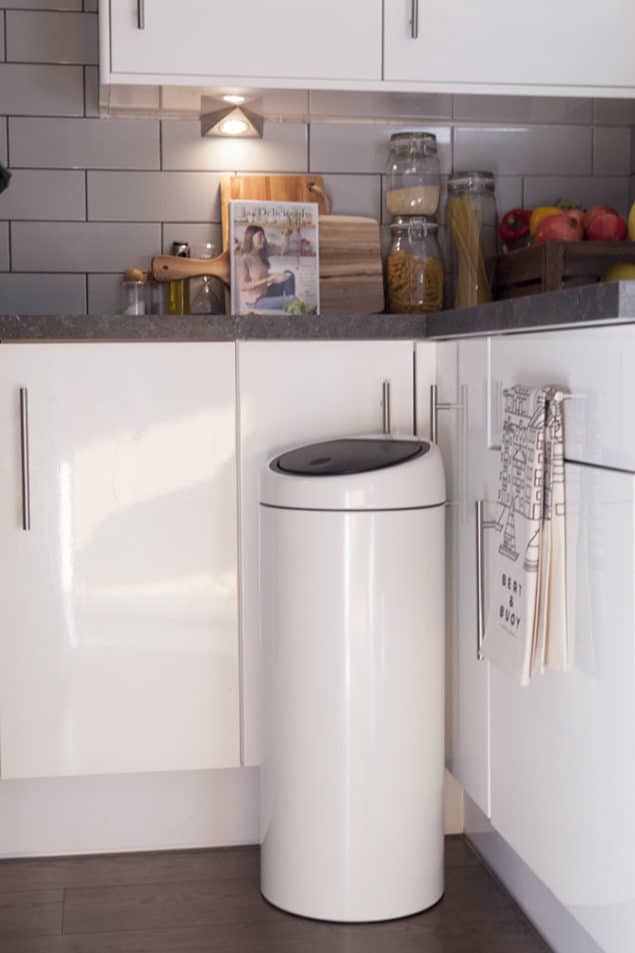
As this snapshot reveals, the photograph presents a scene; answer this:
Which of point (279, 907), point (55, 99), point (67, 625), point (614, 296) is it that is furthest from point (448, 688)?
point (55, 99)

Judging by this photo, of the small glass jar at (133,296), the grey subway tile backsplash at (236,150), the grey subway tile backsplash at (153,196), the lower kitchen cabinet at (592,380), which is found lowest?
the lower kitchen cabinet at (592,380)

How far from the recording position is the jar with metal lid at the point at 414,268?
272 cm

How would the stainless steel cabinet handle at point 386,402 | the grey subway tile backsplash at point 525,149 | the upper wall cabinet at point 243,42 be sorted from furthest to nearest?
the grey subway tile backsplash at point 525,149, the upper wall cabinet at point 243,42, the stainless steel cabinet handle at point 386,402

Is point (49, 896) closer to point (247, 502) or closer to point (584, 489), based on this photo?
point (247, 502)

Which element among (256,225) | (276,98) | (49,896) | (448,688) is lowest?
(49,896)

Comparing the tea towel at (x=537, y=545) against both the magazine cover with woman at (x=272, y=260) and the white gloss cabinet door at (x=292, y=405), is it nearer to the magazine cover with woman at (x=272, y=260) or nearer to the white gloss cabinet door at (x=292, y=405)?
the white gloss cabinet door at (x=292, y=405)

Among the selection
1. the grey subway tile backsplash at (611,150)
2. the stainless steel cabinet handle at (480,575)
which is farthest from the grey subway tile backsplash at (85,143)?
the stainless steel cabinet handle at (480,575)

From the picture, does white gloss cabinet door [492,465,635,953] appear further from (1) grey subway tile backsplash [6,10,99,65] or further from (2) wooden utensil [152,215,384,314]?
(1) grey subway tile backsplash [6,10,99,65]

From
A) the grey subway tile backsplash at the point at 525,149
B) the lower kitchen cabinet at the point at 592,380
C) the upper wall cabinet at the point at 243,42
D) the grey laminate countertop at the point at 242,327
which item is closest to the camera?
the lower kitchen cabinet at the point at 592,380

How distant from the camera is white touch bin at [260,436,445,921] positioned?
206 centimetres

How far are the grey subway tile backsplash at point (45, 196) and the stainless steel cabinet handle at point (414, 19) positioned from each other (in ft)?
2.61

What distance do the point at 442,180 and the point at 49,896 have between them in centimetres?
177

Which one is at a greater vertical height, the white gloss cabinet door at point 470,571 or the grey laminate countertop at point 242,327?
the grey laminate countertop at point 242,327

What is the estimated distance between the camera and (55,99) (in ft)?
8.94
